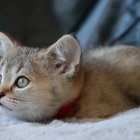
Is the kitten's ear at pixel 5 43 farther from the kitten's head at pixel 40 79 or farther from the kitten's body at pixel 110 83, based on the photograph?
the kitten's body at pixel 110 83

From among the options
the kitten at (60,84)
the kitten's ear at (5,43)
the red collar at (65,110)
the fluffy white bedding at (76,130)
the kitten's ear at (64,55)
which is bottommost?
the fluffy white bedding at (76,130)

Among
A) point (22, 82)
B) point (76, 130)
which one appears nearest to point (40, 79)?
point (22, 82)

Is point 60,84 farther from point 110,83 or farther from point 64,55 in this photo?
point 110,83

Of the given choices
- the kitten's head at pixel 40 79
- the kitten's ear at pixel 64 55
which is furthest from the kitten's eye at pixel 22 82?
the kitten's ear at pixel 64 55

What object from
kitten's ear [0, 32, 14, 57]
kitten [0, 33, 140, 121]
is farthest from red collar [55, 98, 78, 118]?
kitten's ear [0, 32, 14, 57]

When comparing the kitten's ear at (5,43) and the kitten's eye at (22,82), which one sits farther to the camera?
the kitten's ear at (5,43)

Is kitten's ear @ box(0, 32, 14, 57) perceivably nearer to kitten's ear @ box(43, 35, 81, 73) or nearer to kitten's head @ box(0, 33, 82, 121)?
kitten's head @ box(0, 33, 82, 121)

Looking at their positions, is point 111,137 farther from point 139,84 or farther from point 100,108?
point 139,84

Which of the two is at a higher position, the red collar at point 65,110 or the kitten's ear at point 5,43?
the kitten's ear at point 5,43
